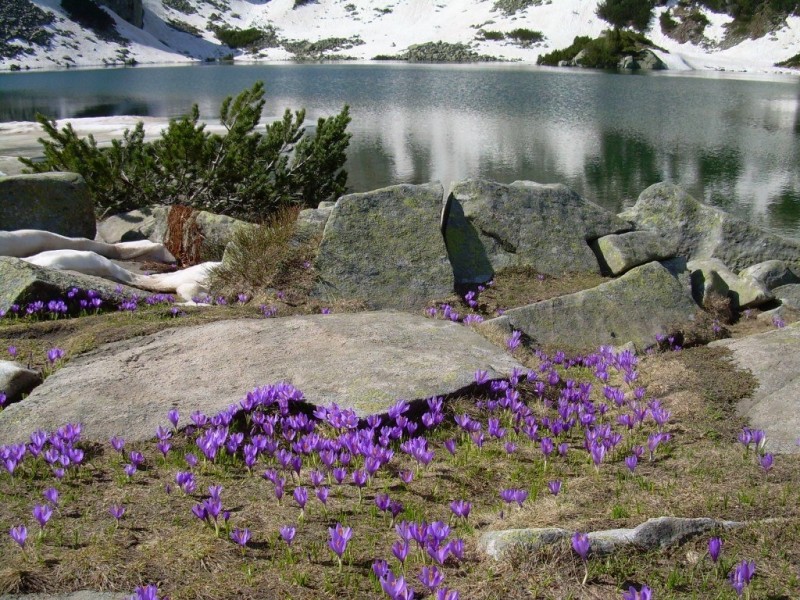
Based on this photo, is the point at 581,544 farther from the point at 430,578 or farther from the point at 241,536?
the point at 241,536

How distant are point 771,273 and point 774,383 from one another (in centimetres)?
609

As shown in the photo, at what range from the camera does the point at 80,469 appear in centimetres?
417

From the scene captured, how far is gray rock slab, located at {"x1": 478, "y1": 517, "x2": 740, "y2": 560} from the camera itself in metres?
3.08

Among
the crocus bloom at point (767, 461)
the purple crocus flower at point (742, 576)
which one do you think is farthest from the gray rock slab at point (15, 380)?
the crocus bloom at point (767, 461)

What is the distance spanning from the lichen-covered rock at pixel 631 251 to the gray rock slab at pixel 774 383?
338 cm

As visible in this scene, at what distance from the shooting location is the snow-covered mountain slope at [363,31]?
116m

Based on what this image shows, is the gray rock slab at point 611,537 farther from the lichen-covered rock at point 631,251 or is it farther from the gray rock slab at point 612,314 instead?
the lichen-covered rock at point 631,251

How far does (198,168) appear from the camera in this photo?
14.6 metres

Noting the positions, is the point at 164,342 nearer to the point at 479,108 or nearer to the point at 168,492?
the point at 168,492

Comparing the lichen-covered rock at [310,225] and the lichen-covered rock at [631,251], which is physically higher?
the lichen-covered rock at [310,225]

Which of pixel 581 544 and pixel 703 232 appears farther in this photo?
pixel 703 232

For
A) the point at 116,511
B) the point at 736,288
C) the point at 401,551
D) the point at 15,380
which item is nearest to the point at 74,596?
the point at 116,511

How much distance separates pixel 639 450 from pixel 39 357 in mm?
4942

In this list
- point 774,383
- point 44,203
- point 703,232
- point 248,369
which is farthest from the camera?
point 703,232
